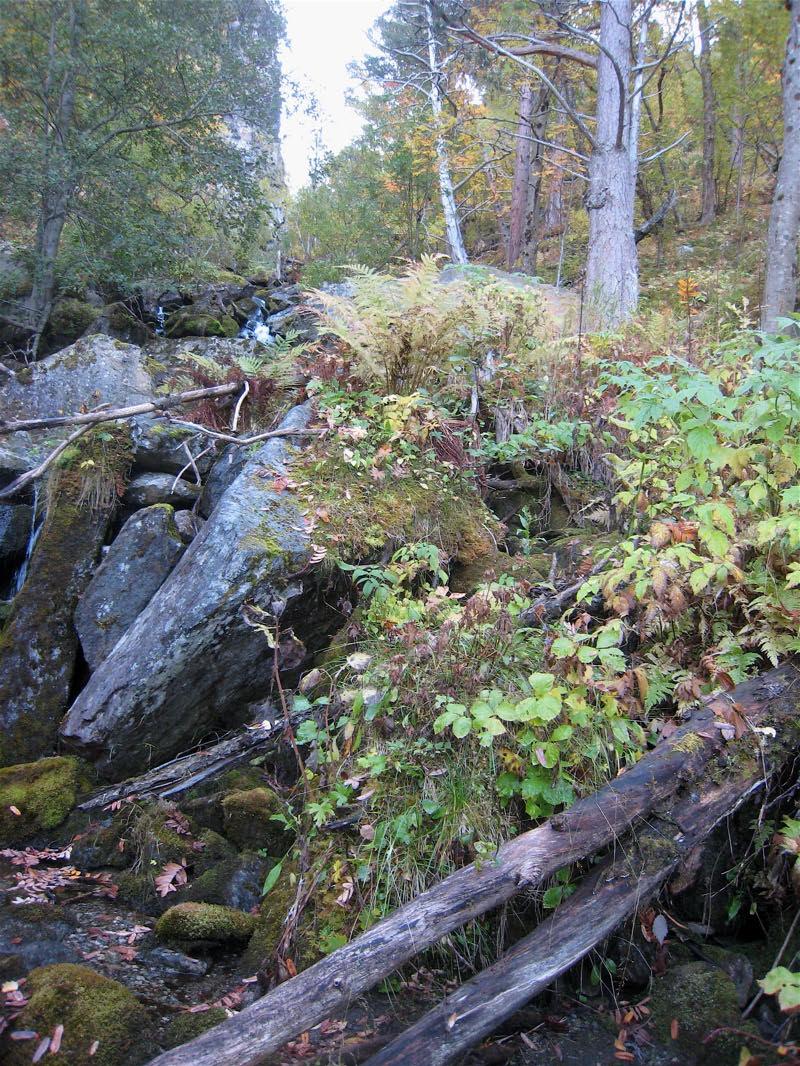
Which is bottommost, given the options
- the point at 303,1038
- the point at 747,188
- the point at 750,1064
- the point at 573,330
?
the point at 303,1038

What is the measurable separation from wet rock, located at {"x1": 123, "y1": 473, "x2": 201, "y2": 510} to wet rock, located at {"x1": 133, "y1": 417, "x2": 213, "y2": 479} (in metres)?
0.15

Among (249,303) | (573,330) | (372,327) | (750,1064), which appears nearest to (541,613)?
(750,1064)

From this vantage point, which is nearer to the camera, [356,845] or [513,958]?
[513,958]

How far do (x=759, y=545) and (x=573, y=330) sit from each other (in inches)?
154

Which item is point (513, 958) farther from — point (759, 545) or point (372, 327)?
point (372, 327)

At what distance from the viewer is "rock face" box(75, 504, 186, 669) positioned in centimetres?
535

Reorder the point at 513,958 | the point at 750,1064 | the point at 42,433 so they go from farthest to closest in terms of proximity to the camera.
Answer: the point at 42,433
the point at 513,958
the point at 750,1064

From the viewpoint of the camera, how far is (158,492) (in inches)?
243

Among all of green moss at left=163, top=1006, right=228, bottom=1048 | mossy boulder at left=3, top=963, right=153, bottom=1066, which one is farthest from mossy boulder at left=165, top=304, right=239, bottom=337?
green moss at left=163, top=1006, right=228, bottom=1048

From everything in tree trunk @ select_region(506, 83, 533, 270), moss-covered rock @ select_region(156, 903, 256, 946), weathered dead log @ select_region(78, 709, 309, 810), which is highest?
tree trunk @ select_region(506, 83, 533, 270)

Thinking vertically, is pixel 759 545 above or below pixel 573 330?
below

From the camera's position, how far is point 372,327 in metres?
5.35

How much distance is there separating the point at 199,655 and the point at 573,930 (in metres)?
2.89

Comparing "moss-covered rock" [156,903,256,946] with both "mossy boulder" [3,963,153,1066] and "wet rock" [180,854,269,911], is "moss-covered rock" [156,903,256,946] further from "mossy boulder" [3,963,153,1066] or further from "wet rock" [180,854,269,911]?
"mossy boulder" [3,963,153,1066]
